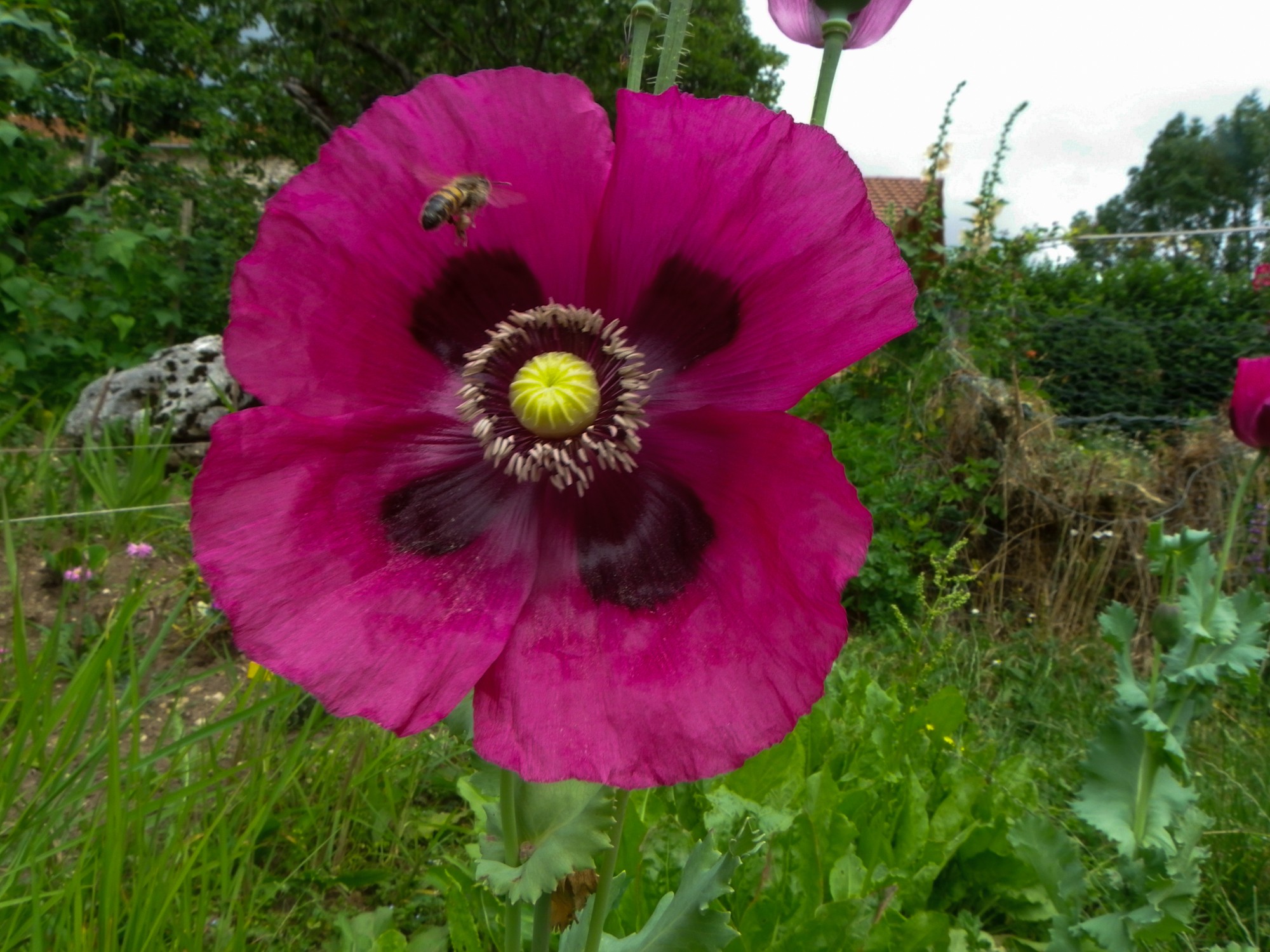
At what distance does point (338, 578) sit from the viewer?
0.81 meters

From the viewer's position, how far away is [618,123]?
802 millimetres

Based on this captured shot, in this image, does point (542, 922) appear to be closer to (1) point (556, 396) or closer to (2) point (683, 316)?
(1) point (556, 396)

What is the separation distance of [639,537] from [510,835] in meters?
0.33

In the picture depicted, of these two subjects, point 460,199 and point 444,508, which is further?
point 444,508

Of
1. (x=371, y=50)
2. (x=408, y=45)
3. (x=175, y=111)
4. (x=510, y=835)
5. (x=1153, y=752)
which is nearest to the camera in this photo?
(x=510, y=835)

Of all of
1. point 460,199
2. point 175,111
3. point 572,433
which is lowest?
point 572,433

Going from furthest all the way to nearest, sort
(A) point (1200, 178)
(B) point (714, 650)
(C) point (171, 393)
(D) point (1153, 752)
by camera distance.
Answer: (A) point (1200, 178) < (C) point (171, 393) < (D) point (1153, 752) < (B) point (714, 650)

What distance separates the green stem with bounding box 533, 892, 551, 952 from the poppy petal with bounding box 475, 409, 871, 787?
0.24 m

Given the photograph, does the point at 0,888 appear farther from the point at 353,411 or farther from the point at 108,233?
the point at 108,233

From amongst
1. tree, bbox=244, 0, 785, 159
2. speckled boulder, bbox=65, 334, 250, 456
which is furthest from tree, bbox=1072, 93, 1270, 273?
speckled boulder, bbox=65, 334, 250, 456

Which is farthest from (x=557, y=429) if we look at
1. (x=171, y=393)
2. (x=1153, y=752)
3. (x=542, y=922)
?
(x=171, y=393)

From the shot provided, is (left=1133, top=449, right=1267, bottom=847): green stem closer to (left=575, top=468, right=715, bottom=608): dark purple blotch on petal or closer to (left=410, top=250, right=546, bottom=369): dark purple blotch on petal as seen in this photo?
(left=575, top=468, right=715, bottom=608): dark purple blotch on petal

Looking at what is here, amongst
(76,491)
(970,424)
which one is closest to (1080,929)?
(970,424)

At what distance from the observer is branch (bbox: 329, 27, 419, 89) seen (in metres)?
12.3
